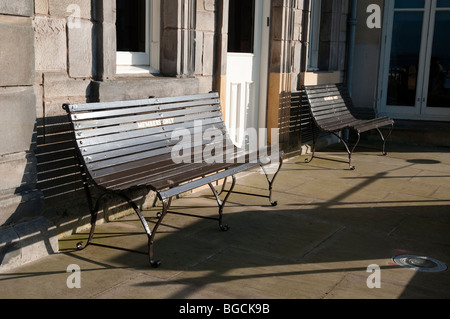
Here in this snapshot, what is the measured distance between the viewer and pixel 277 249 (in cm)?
439

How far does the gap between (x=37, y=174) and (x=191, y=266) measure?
4.62 ft

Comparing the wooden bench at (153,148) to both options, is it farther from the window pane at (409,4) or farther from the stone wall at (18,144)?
the window pane at (409,4)

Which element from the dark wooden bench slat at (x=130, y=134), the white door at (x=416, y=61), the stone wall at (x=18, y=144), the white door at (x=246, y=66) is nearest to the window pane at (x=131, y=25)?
the dark wooden bench slat at (x=130, y=134)

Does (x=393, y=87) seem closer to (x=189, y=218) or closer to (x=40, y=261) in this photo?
(x=189, y=218)

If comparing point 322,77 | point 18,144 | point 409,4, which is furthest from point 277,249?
point 409,4

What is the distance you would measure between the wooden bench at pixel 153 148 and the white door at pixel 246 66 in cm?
152

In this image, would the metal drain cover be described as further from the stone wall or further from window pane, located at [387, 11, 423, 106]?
window pane, located at [387, 11, 423, 106]

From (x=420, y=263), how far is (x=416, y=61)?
7.15m

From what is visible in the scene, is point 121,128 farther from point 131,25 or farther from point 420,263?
point 420,263

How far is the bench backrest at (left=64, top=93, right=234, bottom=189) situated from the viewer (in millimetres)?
4102

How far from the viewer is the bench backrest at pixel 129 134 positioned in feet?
13.5

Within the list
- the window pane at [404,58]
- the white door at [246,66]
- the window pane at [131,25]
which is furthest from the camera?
the window pane at [404,58]

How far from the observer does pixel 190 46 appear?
5.77 m

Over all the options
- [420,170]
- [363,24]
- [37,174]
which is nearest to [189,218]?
[37,174]
